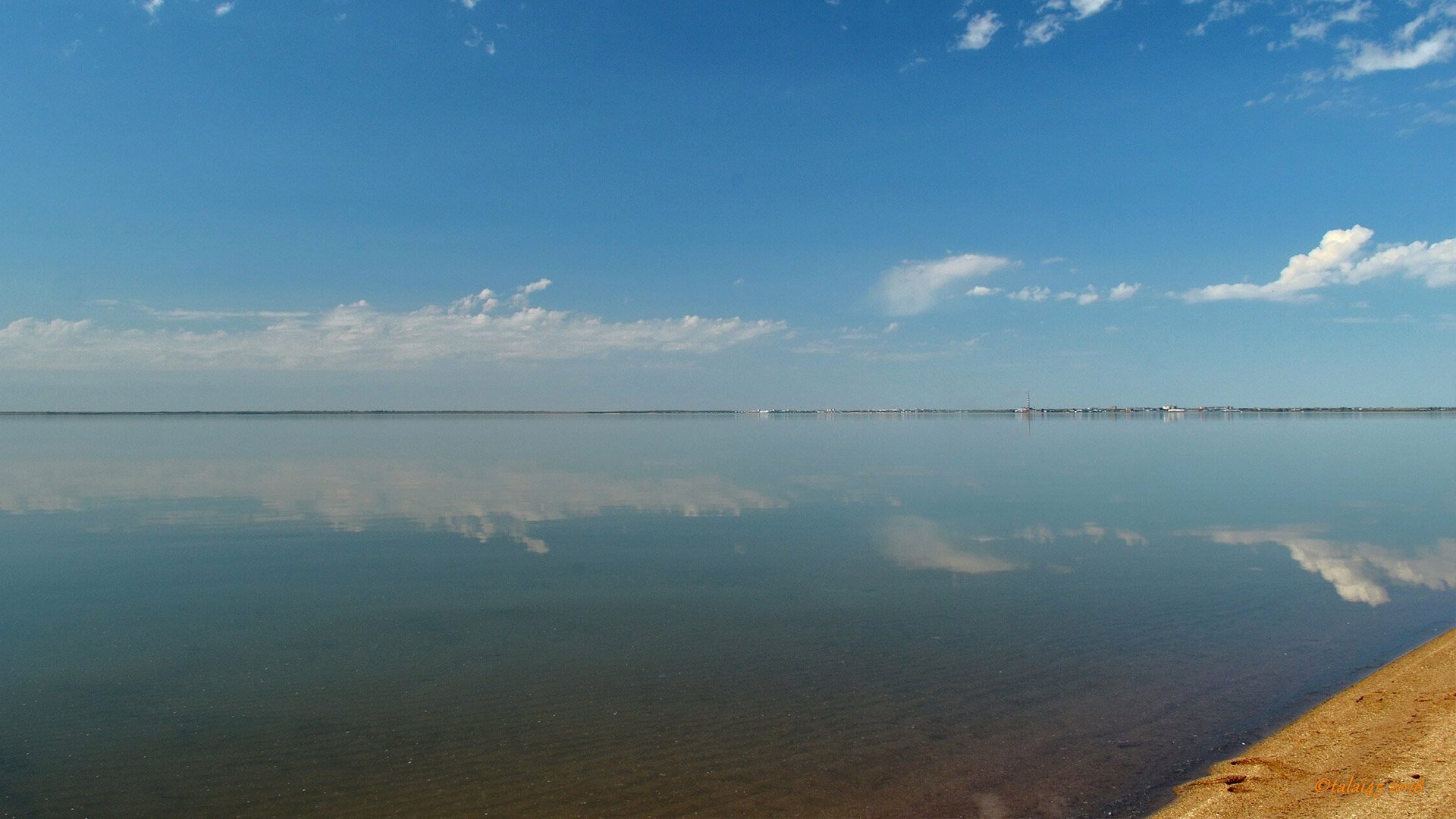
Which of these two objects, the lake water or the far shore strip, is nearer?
the far shore strip

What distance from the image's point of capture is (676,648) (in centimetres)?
1025

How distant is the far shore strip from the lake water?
0.47 metres

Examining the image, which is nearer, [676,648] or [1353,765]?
[1353,765]

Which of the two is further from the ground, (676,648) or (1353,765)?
(1353,765)

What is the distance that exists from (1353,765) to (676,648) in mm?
6994

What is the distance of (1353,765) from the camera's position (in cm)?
634

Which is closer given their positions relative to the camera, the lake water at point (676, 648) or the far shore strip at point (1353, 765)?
the far shore strip at point (1353, 765)

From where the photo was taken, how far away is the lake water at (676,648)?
22.5ft

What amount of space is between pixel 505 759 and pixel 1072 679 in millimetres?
6481

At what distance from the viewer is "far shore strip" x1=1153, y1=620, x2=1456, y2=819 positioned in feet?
18.4

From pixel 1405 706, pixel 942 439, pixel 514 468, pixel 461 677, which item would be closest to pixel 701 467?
pixel 514 468

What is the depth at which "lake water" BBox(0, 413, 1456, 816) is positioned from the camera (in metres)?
6.86

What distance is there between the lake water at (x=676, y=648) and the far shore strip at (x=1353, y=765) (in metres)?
0.47

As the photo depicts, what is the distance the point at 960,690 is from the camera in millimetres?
8852
